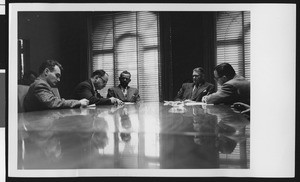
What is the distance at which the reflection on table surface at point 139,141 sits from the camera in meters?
2.40

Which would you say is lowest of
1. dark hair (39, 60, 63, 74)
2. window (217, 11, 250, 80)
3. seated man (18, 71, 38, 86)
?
seated man (18, 71, 38, 86)

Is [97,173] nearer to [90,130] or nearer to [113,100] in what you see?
[90,130]

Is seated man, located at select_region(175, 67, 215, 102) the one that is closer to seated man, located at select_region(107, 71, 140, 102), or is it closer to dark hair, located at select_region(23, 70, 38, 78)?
seated man, located at select_region(107, 71, 140, 102)

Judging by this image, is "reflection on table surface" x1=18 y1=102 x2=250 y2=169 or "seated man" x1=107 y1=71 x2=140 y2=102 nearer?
"reflection on table surface" x1=18 y1=102 x2=250 y2=169

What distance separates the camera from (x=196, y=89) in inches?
98.6

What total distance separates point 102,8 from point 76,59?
14.8 inches

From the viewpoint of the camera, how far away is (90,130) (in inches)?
96.9

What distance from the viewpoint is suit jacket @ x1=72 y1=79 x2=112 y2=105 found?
2.52 meters

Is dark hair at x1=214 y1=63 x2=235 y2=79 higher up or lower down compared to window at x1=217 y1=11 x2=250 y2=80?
lower down

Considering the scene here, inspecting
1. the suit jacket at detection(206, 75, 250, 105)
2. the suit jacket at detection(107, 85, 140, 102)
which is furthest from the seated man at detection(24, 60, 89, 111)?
the suit jacket at detection(206, 75, 250, 105)

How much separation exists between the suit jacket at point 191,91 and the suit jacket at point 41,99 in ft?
2.22

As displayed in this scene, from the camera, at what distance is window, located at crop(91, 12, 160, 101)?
8.19 ft

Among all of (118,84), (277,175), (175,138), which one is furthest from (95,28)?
(277,175)

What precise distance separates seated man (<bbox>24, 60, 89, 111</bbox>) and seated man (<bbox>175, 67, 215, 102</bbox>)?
64cm
